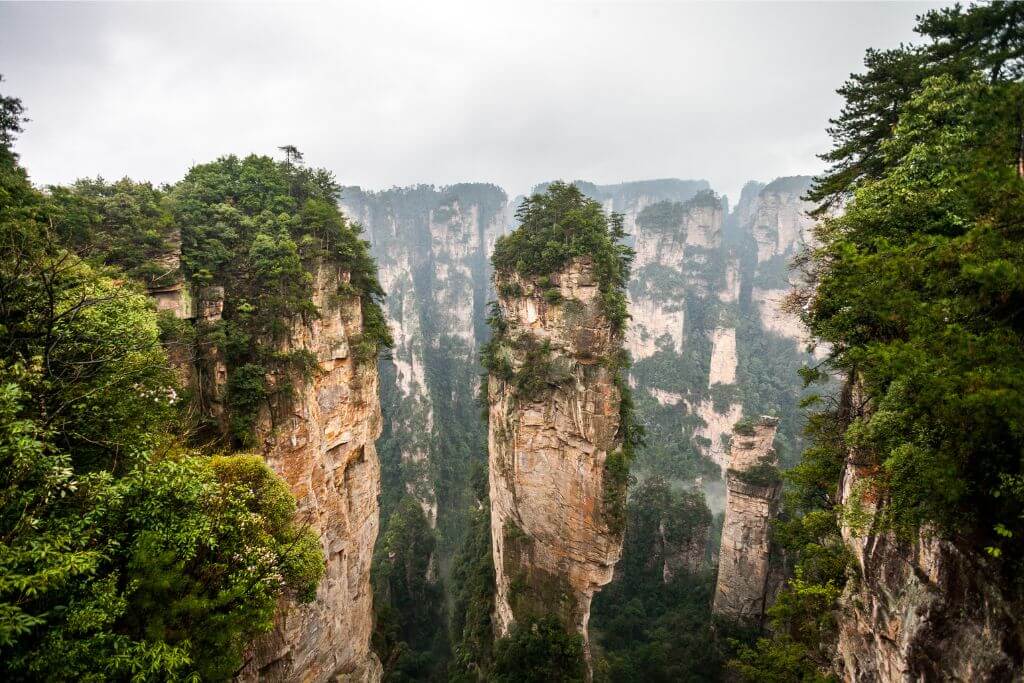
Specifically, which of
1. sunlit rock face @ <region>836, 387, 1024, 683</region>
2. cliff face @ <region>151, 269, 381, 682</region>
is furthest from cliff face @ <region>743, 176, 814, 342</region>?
cliff face @ <region>151, 269, 381, 682</region>

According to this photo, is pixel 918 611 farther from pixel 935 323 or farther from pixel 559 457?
pixel 559 457

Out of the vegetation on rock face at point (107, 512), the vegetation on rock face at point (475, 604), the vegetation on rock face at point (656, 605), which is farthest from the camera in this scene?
the vegetation on rock face at point (475, 604)

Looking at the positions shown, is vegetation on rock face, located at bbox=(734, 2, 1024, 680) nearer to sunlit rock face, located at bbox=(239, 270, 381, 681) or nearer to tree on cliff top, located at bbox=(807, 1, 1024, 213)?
tree on cliff top, located at bbox=(807, 1, 1024, 213)

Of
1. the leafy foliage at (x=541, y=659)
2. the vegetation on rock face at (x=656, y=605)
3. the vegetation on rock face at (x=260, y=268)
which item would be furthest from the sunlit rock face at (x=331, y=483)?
the vegetation on rock face at (x=656, y=605)

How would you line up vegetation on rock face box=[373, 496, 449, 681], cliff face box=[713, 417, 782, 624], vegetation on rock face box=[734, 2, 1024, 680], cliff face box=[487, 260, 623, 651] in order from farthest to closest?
vegetation on rock face box=[373, 496, 449, 681]
cliff face box=[713, 417, 782, 624]
cliff face box=[487, 260, 623, 651]
vegetation on rock face box=[734, 2, 1024, 680]

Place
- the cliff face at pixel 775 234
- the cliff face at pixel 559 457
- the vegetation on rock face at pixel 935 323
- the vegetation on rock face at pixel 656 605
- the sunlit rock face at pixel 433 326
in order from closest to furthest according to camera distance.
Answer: the vegetation on rock face at pixel 935 323
the cliff face at pixel 559 457
the vegetation on rock face at pixel 656 605
the sunlit rock face at pixel 433 326
the cliff face at pixel 775 234

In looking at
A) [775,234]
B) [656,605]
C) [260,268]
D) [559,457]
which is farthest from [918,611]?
[775,234]

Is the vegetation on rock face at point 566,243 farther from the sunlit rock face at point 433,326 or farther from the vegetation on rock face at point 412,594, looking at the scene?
the sunlit rock face at point 433,326

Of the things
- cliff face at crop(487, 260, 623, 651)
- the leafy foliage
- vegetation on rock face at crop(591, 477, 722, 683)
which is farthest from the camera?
vegetation on rock face at crop(591, 477, 722, 683)
